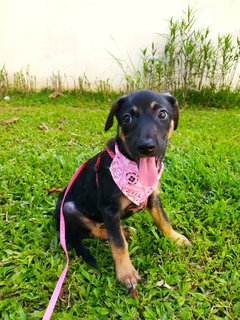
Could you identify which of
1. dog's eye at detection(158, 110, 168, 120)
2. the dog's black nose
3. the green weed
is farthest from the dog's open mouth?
the green weed

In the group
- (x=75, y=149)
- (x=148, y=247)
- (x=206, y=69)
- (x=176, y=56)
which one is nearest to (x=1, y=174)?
(x=75, y=149)

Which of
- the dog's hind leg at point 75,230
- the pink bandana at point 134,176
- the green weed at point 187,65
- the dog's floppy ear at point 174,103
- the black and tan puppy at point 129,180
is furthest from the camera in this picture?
the green weed at point 187,65

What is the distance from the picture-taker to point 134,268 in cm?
279

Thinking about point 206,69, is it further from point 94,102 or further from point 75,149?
point 75,149

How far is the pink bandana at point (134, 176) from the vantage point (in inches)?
102

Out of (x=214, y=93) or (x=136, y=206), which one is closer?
(x=136, y=206)

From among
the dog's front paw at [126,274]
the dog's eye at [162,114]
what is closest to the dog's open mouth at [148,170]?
the dog's eye at [162,114]

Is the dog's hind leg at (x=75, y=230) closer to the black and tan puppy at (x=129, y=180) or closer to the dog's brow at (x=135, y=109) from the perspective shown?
the black and tan puppy at (x=129, y=180)

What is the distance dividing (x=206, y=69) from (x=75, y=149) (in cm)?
610

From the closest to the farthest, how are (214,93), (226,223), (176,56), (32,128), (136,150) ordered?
(136,150), (226,223), (32,128), (176,56), (214,93)

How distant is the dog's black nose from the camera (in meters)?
2.31

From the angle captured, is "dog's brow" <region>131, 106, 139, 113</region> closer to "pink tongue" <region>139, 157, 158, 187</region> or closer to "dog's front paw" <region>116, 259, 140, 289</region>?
"pink tongue" <region>139, 157, 158, 187</region>

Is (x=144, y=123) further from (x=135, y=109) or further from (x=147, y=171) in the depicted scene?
(x=147, y=171)

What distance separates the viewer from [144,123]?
248 cm
